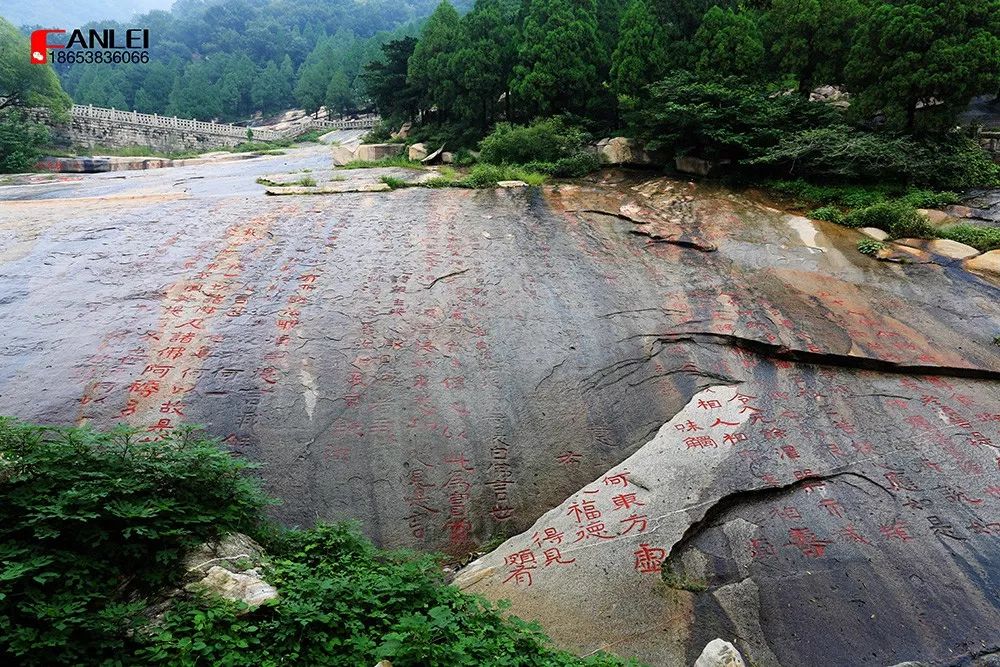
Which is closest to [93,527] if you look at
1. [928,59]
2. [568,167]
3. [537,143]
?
[568,167]

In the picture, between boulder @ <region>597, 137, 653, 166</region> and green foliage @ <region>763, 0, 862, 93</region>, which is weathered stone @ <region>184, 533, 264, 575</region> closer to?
boulder @ <region>597, 137, 653, 166</region>

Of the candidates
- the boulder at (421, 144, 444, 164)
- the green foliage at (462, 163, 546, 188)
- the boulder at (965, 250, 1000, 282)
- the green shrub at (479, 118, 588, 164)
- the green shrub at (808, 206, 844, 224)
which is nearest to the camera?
the boulder at (965, 250, 1000, 282)

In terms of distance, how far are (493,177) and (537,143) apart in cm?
163

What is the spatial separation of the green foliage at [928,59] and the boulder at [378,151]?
35.4 ft

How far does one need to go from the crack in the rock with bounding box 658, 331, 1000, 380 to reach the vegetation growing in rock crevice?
3.42 metres

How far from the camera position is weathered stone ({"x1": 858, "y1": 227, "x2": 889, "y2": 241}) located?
7.08 metres

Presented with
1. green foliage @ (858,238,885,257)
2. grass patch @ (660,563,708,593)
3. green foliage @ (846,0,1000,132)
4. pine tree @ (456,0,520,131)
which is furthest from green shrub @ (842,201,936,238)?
pine tree @ (456,0,520,131)

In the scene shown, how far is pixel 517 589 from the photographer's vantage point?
3721 mm

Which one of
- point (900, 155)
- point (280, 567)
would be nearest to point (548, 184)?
point (900, 155)

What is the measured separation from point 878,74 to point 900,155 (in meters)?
1.48

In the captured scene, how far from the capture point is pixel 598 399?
5020mm
